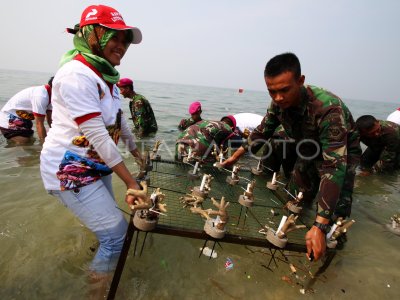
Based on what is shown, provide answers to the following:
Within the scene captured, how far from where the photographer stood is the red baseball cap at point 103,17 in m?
2.04

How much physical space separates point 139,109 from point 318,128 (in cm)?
675

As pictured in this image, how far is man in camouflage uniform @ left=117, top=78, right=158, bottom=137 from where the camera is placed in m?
8.01

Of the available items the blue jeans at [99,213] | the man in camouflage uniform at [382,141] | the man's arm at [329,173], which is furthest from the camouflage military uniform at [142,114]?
the man's arm at [329,173]

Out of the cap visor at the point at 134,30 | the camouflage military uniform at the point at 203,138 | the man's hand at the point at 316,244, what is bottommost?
the camouflage military uniform at the point at 203,138

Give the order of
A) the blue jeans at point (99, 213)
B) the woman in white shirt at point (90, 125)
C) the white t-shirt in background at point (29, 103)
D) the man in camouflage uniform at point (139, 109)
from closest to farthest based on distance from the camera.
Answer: the woman in white shirt at point (90, 125) < the blue jeans at point (99, 213) < the white t-shirt in background at point (29, 103) < the man in camouflage uniform at point (139, 109)

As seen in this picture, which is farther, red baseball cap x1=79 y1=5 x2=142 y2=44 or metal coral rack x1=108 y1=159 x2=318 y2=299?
metal coral rack x1=108 y1=159 x2=318 y2=299

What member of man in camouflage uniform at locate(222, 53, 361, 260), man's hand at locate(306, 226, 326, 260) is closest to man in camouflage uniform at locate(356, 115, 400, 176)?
man in camouflage uniform at locate(222, 53, 361, 260)

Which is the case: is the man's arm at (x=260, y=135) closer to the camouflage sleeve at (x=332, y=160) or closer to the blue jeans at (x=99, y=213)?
the camouflage sleeve at (x=332, y=160)

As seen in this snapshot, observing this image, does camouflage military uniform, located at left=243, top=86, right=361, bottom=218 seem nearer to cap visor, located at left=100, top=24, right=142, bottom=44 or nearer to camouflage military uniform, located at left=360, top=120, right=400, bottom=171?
cap visor, located at left=100, top=24, right=142, bottom=44

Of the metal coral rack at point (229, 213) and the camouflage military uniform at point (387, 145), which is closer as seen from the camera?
the metal coral rack at point (229, 213)

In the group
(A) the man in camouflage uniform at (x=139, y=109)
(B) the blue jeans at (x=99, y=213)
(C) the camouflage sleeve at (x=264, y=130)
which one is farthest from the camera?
(A) the man in camouflage uniform at (x=139, y=109)

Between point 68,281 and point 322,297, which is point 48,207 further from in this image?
point 322,297

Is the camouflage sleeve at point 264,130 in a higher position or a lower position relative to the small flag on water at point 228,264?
higher

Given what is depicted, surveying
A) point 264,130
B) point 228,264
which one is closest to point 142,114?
point 264,130
